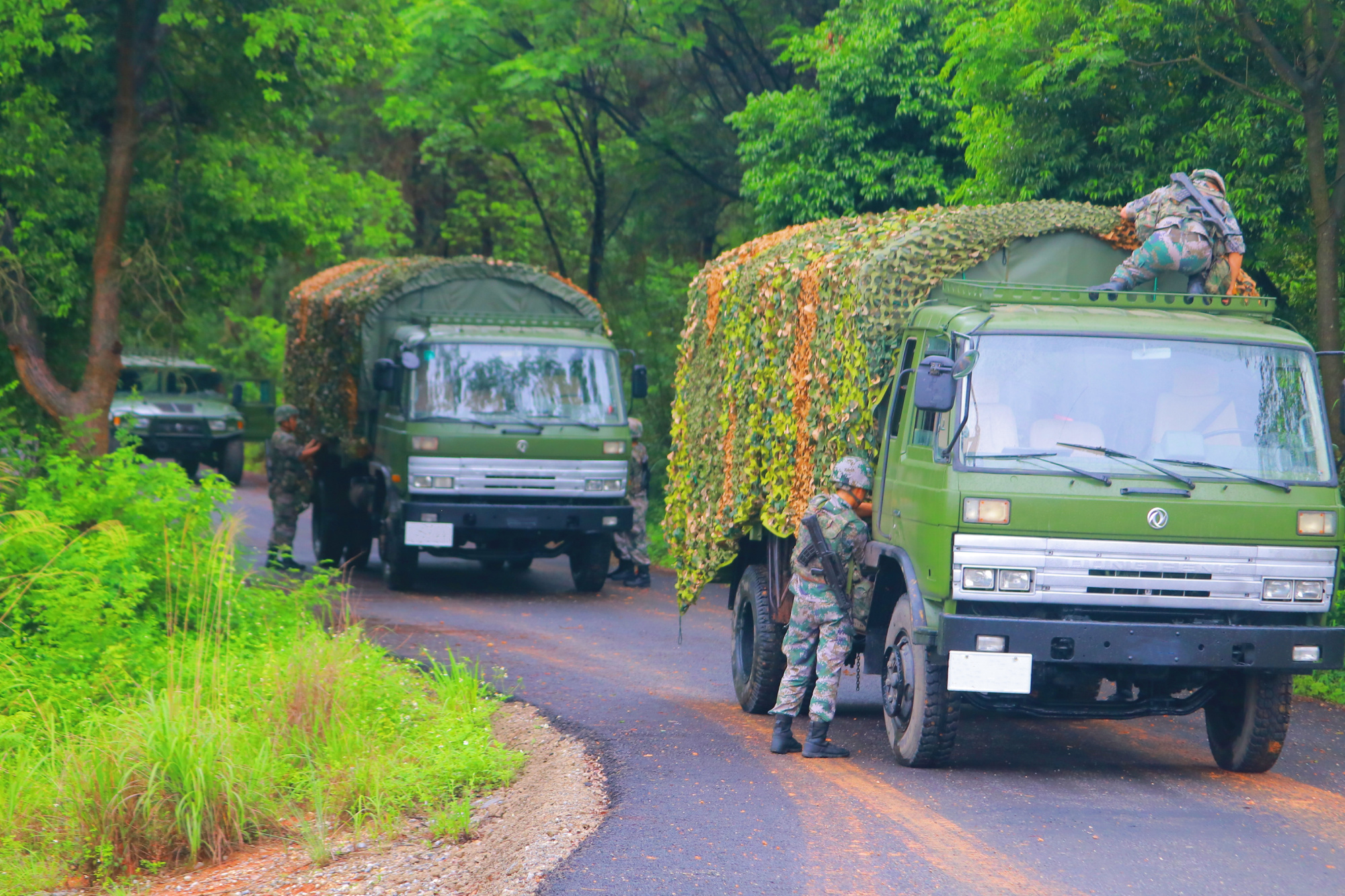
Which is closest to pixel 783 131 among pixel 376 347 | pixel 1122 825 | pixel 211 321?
pixel 376 347

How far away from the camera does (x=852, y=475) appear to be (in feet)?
24.8

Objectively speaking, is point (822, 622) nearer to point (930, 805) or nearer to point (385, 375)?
point (930, 805)

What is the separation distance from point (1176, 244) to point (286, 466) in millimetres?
10686

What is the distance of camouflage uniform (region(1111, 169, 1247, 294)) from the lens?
7785mm

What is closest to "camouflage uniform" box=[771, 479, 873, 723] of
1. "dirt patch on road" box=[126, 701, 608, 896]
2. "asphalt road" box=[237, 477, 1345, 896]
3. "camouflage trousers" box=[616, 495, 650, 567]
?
"asphalt road" box=[237, 477, 1345, 896]

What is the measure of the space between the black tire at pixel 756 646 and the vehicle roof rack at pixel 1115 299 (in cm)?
249

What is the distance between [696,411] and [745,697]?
220 cm

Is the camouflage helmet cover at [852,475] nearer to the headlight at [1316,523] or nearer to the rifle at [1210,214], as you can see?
the headlight at [1316,523]

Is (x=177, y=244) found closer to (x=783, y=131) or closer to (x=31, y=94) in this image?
(x=31, y=94)

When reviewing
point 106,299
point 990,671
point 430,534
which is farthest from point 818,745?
point 106,299

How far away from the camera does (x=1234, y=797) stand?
689 cm

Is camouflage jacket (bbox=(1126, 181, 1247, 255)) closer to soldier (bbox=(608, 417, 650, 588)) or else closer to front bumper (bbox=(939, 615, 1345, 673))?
front bumper (bbox=(939, 615, 1345, 673))

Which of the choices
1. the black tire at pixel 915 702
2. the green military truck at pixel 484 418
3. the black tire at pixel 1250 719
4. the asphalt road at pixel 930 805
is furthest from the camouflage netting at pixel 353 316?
the black tire at pixel 1250 719

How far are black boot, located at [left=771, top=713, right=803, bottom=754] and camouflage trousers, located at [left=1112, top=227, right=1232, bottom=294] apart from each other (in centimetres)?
286
